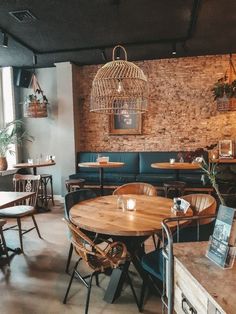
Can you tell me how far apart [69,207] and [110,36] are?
2.98 metres

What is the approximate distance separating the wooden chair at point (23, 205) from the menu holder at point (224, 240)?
9.12 feet

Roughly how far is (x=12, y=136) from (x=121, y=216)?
4.31 metres

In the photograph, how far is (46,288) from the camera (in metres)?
2.71

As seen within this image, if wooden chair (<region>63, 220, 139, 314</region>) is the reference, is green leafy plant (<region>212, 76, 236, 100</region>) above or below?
above

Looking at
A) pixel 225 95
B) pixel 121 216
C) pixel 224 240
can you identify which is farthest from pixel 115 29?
pixel 224 240

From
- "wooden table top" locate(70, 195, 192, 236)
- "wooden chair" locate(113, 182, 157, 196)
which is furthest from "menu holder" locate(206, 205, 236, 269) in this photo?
"wooden chair" locate(113, 182, 157, 196)

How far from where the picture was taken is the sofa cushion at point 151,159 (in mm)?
5992

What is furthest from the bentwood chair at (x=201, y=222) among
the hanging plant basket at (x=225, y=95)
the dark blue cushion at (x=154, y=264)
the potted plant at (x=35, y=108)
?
the potted plant at (x=35, y=108)

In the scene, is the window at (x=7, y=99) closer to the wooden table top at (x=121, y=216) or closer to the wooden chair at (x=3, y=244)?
the wooden chair at (x=3, y=244)

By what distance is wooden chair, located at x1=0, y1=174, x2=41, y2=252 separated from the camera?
11.7 ft

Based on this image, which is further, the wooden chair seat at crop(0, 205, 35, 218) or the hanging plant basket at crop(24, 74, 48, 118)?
→ the hanging plant basket at crop(24, 74, 48, 118)

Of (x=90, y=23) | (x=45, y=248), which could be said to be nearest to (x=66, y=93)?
(x=90, y=23)

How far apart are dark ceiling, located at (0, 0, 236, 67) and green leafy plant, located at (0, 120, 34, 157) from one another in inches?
53.9

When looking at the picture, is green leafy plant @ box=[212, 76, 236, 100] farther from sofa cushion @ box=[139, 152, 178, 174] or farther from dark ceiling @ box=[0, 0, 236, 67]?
sofa cushion @ box=[139, 152, 178, 174]
